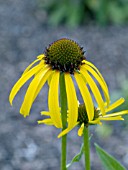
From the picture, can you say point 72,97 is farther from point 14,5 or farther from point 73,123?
point 14,5

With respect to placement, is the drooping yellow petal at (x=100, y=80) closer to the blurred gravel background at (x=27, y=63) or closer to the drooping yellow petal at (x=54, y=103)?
the drooping yellow petal at (x=54, y=103)

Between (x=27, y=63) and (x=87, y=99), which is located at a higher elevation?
(x=27, y=63)

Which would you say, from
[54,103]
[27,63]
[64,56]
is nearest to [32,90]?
[54,103]

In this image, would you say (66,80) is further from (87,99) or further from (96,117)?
(96,117)

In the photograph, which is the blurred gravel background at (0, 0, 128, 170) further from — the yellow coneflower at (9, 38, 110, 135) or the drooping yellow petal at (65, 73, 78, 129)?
the drooping yellow petal at (65, 73, 78, 129)

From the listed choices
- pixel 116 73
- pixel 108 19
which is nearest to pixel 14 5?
pixel 108 19

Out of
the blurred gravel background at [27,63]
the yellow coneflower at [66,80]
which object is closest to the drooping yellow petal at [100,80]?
the yellow coneflower at [66,80]
